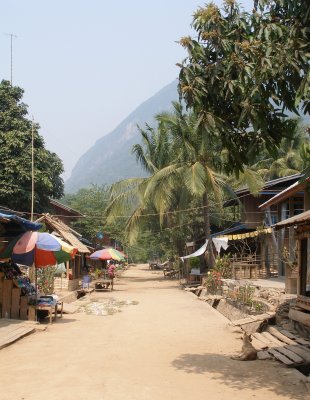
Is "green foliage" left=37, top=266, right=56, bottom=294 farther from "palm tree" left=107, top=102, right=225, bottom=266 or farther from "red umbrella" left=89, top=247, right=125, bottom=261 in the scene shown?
"palm tree" left=107, top=102, right=225, bottom=266

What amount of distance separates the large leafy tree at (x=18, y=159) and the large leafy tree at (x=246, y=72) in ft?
71.2

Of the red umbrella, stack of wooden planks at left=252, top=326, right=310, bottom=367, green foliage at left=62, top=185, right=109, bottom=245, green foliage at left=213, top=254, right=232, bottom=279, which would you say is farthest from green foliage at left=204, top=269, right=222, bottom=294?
green foliage at left=62, top=185, right=109, bottom=245

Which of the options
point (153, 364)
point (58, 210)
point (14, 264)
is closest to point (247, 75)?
point (153, 364)

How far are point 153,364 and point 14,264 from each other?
7143 millimetres

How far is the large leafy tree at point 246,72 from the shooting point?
652 cm

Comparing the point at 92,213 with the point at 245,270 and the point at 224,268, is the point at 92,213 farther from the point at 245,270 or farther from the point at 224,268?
the point at 224,268

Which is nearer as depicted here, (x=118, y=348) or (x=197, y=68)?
(x=197, y=68)

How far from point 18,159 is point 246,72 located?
22.9 meters

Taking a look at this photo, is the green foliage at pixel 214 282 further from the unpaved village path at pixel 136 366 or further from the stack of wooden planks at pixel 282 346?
the stack of wooden planks at pixel 282 346

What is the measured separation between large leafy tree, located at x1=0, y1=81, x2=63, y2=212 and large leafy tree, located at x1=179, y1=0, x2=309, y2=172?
2170 cm

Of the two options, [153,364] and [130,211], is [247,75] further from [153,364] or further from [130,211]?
[130,211]

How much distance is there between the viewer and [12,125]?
29.0 metres

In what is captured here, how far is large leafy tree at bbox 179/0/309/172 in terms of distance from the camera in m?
6.52

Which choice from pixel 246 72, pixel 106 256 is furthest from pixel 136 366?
pixel 106 256
